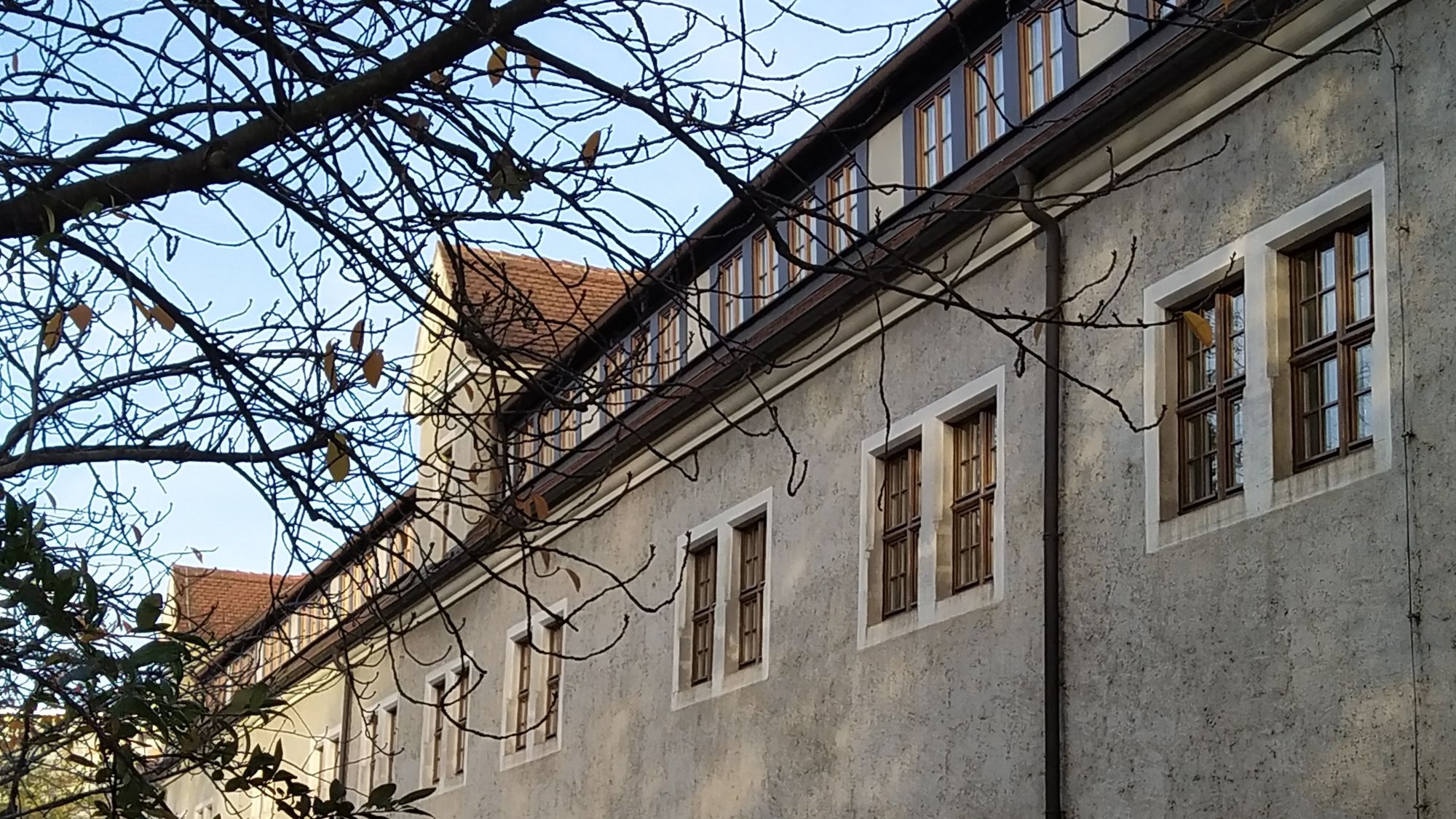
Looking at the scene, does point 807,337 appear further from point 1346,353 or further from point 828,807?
point 1346,353

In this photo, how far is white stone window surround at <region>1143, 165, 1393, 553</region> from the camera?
10.8 m

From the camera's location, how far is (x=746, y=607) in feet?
59.8

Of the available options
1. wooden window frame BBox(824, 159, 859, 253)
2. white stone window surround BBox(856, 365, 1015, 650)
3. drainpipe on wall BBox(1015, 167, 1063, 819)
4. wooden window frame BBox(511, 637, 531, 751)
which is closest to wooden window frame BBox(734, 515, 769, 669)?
white stone window surround BBox(856, 365, 1015, 650)

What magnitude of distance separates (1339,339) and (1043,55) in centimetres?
381

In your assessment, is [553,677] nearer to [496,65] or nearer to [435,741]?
[435,741]

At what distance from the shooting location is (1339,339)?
11.2m

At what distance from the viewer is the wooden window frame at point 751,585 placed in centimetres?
1789

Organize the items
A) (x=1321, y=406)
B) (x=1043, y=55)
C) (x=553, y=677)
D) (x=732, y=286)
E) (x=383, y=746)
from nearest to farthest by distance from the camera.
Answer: (x=1321, y=406) → (x=1043, y=55) → (x=732, y=286) → (x=553, y=677) → (x=383, y=746)

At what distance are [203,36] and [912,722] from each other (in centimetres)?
984

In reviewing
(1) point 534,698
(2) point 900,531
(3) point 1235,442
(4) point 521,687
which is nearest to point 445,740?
(4) point 521,687

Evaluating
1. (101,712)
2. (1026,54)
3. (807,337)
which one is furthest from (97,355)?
(807,337)

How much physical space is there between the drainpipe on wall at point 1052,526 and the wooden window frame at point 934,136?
1.53 meters

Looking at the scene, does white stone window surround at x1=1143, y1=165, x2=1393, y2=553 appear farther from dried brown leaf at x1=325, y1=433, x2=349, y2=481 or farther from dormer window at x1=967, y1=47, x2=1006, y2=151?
dried brown leaf at x1=325, y1=433, x2=349, y2=481

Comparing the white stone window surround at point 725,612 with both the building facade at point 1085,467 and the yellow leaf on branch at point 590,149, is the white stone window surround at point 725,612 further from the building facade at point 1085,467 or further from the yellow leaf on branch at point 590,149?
the yellow leaf on branch at point 590,149
